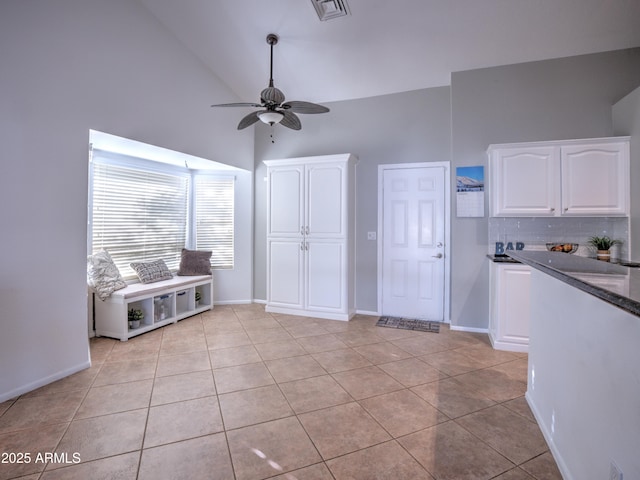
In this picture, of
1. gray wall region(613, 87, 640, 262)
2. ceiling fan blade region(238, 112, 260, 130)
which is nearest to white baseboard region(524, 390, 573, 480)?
gray wall region(613, 87, 640, 262)

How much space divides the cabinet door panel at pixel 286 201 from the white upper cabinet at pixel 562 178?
2.42m

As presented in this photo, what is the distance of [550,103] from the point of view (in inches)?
144

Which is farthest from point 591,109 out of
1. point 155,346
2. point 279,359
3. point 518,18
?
point 155,346

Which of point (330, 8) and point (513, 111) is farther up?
point (330, 8)

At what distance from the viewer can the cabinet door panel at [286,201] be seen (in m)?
4.49

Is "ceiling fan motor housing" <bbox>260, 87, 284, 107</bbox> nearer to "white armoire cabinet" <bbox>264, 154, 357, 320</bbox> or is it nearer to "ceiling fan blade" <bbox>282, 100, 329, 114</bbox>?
"ceiling fan blade" <bbox>282, 100, 329, 114</bbox>

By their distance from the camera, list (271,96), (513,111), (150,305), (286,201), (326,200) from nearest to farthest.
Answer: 1. (271,96)
2. (513,111)
3. (150,305)
4. (326,200)
5. (286,201)

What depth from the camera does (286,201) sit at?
4.57m

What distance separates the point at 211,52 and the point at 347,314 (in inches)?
152

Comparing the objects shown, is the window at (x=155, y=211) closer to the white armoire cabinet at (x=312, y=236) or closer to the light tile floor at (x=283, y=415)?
the white armoire cabinet at (x=312, y=236)

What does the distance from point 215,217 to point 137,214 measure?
1136mm

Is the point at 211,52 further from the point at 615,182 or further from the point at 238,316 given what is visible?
the point at 615,182

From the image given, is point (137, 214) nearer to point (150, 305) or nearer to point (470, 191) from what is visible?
point (150, 305)

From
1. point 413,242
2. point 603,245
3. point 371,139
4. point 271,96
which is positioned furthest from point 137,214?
point 603,245
